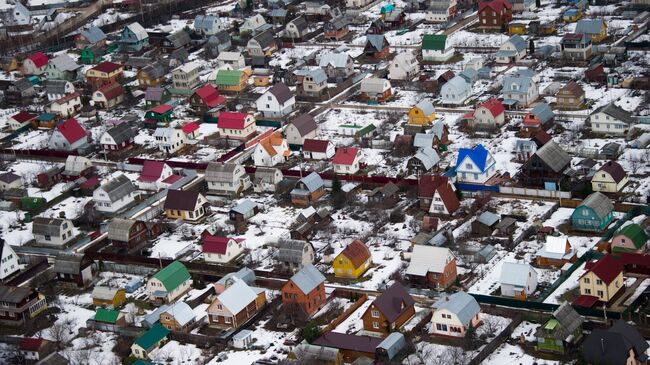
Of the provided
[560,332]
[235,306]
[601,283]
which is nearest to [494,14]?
[601,283]

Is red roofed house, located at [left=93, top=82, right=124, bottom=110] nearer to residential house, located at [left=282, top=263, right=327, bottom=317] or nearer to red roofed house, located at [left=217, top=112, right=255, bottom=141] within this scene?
red roofed house, located at [left=217, top=112, right=255, bottom=141]

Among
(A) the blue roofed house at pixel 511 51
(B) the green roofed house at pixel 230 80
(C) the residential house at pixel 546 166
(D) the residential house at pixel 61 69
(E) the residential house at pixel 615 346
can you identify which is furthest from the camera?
(D) the residential house at pixel 61 69

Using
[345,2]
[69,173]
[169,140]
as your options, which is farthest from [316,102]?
[345,2]

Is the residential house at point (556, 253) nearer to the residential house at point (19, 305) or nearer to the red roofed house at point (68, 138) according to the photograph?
the residential house at point (19, 305)

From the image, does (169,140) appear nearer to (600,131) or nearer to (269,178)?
(269,178)

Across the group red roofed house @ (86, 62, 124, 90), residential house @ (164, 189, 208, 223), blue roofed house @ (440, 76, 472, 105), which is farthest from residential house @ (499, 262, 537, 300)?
red roofed house @ (86, 62, 124, 90)

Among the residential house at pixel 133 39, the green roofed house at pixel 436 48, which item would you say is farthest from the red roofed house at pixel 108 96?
the green roofed house at pixel 436 48

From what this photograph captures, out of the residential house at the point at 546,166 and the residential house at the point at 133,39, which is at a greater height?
the residential house at the point at 546,166

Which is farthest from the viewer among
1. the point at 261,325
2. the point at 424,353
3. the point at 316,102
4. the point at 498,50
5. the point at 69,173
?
the point at 498,50
